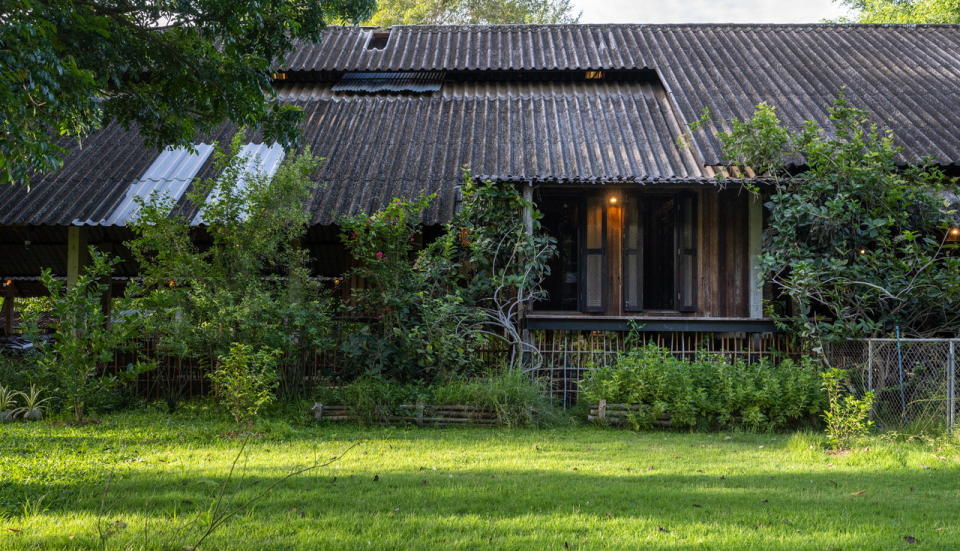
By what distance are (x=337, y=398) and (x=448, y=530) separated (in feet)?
15.7

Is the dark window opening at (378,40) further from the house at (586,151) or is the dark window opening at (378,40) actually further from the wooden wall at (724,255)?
the wooden wall at (724,255)

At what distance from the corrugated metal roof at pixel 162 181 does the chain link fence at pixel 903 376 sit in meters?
9.00

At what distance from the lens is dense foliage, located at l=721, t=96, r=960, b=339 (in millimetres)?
9148

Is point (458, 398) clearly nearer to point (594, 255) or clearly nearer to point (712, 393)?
point (712, 393)

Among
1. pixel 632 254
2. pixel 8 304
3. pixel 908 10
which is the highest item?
pixel 908 10

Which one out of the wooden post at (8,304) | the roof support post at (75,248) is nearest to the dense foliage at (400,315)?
the roof support post at (75,248)

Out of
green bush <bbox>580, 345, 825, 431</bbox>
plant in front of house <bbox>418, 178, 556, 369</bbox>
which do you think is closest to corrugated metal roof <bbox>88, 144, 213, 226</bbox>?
plant in front of house <bbox>418, 178, 556, 369</bbox>

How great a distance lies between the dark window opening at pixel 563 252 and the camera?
1185 centimetres

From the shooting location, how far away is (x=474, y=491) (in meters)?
5.09

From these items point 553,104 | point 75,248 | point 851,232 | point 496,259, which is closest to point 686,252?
point 851,232

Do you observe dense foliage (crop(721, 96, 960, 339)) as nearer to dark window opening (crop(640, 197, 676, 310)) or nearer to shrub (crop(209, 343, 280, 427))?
dark window opening (crop(640, 197, 676, 310))

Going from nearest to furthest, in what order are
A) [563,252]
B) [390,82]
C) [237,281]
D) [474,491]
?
[474,491], [237,281], [563,252], [390,82]

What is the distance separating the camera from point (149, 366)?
858 centimetres

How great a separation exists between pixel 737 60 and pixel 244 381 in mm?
11344
